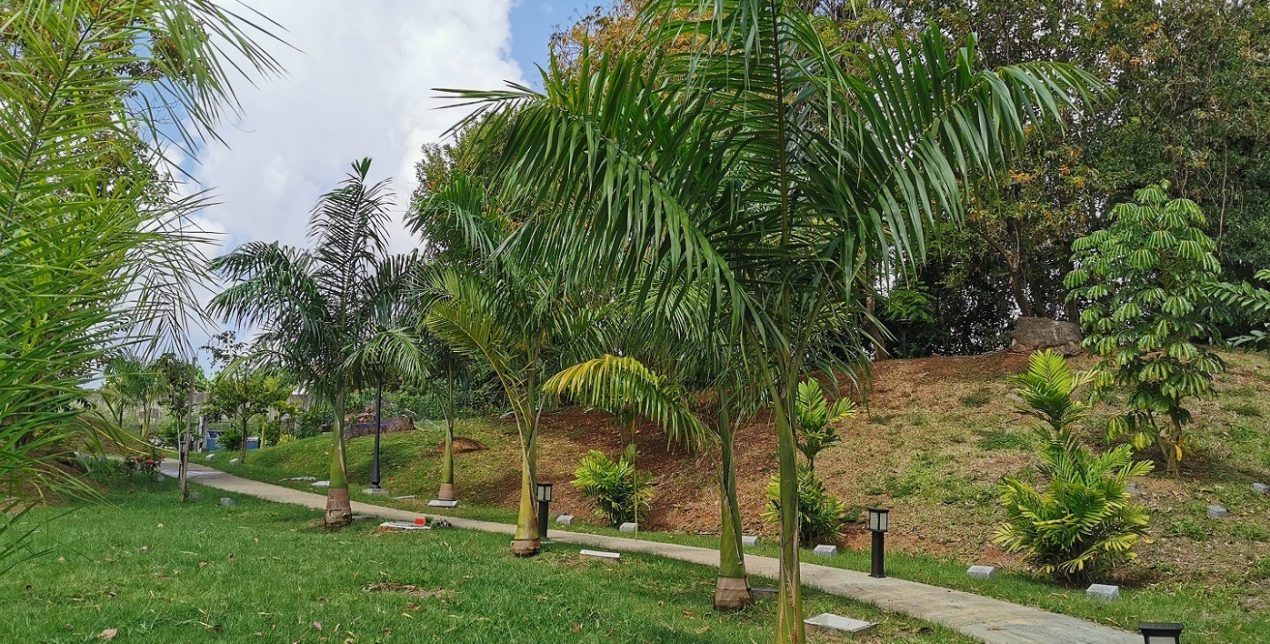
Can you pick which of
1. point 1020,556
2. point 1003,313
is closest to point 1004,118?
point 1020,556

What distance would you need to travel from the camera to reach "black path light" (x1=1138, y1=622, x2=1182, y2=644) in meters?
4.16

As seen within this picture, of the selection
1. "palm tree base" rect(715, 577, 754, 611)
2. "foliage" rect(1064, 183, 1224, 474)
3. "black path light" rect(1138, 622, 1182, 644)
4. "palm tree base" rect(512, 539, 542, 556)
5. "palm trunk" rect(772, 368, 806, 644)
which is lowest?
"palm tree base" rect(512, 539, 542, 556)

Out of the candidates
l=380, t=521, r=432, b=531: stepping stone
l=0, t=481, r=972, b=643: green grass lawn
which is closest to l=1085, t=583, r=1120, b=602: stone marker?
l=0, t=481, r=972, b=643: green grass lawn

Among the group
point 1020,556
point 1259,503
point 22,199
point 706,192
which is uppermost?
point 706,192

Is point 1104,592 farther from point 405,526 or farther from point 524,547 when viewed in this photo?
point 405,526

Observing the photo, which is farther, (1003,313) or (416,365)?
(1003,313)

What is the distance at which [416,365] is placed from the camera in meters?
10.3

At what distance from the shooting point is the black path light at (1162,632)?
4.16m

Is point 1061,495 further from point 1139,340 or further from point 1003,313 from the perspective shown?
point 1003,313

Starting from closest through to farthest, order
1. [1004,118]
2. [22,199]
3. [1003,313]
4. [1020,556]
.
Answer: [22,199] < [1004,118] < [1020,556] < [1003,313]

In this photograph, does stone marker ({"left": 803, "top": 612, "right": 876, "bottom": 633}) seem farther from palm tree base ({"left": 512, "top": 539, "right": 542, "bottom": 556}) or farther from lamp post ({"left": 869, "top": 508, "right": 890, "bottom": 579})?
palm tree base ({"left": 512, "top": 539, "right": 542, "bottom": 556})

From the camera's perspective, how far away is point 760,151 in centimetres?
430

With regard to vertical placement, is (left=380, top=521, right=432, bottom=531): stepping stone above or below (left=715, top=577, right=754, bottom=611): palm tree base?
below

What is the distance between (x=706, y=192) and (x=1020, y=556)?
7.84 metres
